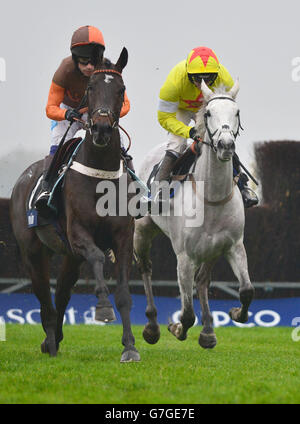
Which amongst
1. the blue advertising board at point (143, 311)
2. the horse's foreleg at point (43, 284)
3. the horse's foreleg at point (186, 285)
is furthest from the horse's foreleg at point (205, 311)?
the blue advertising board at point (143, 311)

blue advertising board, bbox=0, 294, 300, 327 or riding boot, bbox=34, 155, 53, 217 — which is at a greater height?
riding boot, bbox=34, 155, 53, 217

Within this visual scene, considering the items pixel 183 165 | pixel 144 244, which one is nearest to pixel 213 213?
pixel 183 165

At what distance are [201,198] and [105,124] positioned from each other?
5.79 feet

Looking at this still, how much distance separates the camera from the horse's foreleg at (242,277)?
7.34 metres

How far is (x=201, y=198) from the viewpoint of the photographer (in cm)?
756

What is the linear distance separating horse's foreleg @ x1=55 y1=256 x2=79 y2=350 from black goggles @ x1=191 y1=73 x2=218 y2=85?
7.03 ft

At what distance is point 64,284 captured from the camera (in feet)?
25.7

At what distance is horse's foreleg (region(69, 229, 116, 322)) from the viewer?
19.4 ft

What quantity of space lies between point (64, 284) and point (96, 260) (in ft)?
5.67

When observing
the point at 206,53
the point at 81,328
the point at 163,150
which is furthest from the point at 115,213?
the point at 81,328

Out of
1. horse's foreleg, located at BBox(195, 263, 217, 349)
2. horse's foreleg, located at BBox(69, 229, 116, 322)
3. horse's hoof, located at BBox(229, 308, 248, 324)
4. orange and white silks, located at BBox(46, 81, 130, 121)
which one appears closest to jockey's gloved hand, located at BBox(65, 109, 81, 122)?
orange and white silks, located at BBox(46, 81, 130, 121)

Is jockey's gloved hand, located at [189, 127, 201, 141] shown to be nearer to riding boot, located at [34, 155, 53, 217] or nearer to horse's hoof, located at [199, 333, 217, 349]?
riding boot, located at [34, 155, 53, 217]

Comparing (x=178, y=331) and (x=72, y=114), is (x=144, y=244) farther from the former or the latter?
(x=72, y=114)
